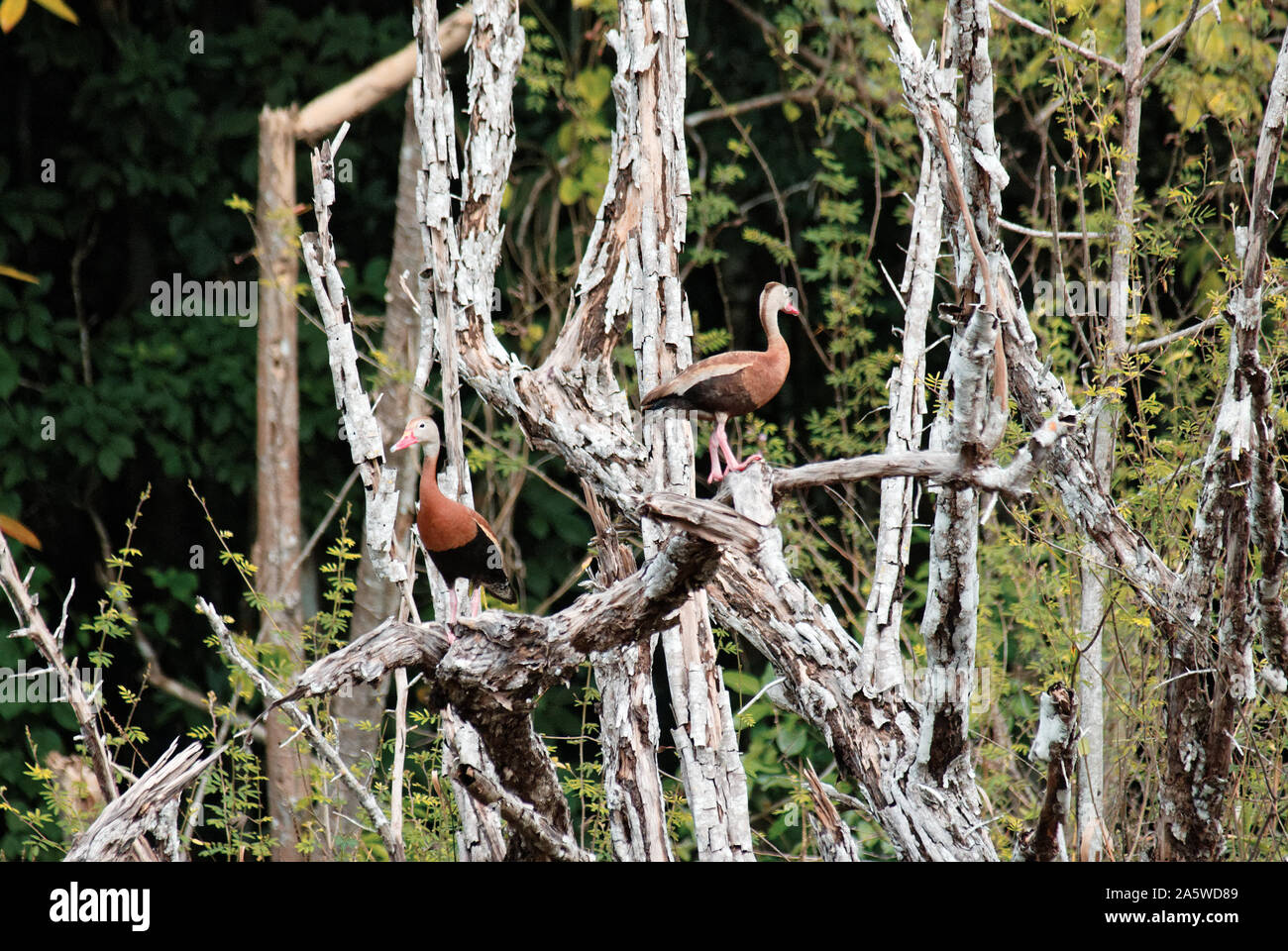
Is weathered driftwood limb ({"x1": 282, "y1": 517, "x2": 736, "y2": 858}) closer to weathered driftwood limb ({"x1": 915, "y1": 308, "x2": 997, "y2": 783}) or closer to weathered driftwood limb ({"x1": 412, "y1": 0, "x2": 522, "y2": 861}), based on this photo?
weathered driftwood limb ({"x1": 915, "y1": 308, "x2": 997, "y2": 783})

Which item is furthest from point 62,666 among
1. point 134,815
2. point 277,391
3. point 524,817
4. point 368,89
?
point 368,89

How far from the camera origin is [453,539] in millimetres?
2824

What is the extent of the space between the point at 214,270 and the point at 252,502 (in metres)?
0.94

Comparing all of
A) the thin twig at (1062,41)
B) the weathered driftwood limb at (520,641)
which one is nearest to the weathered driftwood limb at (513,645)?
the weathered driftwood limb at (520,641)

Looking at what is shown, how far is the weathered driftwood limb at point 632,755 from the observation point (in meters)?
3.18

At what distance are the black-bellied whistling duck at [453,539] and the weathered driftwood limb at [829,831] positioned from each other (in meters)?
0.85

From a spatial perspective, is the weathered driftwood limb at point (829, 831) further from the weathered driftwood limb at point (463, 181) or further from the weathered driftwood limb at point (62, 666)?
the weathered driftwood limb at point (62, 666)

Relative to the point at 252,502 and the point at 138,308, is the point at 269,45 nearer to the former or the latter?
the point at 138,308

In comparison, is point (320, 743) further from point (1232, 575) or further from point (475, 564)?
point (1232, 575)

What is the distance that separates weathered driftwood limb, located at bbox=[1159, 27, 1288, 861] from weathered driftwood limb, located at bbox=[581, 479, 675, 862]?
115 cm

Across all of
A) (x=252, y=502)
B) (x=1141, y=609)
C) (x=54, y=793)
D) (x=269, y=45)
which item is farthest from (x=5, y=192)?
(x=1141, y=609)

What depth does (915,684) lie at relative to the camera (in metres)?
3.79
